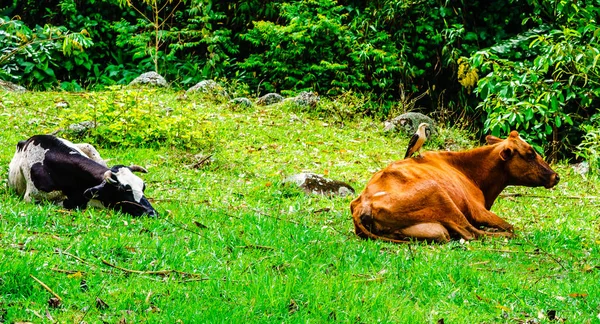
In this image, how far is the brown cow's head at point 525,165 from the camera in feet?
23.3

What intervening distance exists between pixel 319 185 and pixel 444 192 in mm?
2552

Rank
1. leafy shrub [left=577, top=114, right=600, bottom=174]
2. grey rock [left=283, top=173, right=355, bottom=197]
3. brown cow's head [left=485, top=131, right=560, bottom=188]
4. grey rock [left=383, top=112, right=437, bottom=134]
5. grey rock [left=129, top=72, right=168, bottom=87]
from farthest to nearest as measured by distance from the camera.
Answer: grey rock [left=129, top=72, right=168, bottom=87] → grey rock [left=383, top=112, right=437, bottom=134] → leafy shrub [left=577, top=114, right=600, bottom=174] → grey rock [left=283, top=173, right=355, bottom=197] → brown cow's head [left=485, top=131, right=560, bottom=188]

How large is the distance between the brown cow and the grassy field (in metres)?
0.22

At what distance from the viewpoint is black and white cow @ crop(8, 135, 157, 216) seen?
21.9 ft

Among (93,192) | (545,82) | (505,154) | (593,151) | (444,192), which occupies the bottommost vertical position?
(593,151)

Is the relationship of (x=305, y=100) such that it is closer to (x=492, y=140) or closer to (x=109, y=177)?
(x=492, y=140)

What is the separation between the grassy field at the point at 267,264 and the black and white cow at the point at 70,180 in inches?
7.2

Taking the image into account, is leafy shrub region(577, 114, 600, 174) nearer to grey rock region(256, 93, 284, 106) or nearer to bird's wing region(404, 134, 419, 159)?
bird's wing region(404, 134, 419, 159)

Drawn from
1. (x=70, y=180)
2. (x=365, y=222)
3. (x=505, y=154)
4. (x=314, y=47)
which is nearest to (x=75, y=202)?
(x=70, y=180)

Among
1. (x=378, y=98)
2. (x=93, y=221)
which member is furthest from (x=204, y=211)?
(x=378, y=98)

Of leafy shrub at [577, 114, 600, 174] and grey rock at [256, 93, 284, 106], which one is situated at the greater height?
leafy shrub at [577, 114, 600, 174]

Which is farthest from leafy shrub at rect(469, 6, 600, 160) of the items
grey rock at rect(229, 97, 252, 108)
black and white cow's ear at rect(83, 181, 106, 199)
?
black and white cow's ear at rect(83, 181, 106, 199)

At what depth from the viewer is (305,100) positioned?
1385 cm

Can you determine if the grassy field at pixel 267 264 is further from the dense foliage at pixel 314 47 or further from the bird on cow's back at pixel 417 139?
the dense foliage at pixel 314 47
